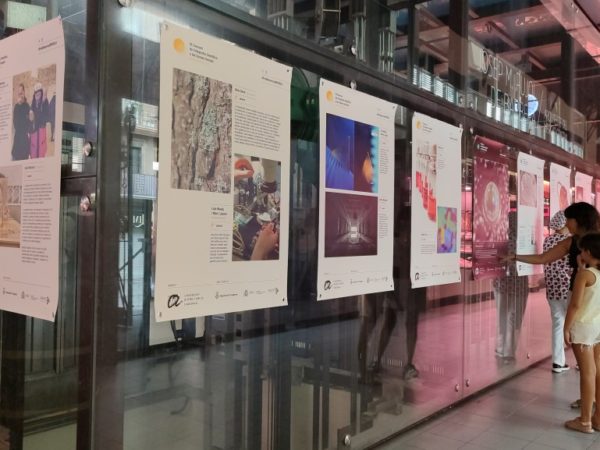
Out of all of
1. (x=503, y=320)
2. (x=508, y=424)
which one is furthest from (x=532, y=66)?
(x=508, y=424)

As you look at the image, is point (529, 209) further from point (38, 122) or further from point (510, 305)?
point (38, 122)

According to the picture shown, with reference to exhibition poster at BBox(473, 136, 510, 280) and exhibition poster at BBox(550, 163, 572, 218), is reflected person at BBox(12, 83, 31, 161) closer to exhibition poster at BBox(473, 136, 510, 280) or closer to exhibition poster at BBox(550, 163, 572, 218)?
exhibition poster at BBox(473, 136, 510, 280)

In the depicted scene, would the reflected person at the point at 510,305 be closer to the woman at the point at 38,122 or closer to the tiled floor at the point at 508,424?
the tiled floor at the point at 508,424

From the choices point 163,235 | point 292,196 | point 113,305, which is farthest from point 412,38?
point 113,305

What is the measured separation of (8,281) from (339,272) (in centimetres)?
154

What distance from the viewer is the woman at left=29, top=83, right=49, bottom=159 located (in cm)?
193

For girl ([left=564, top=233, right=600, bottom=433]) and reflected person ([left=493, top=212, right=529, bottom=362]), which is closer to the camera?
girl ([left=564, top=233, right=600, bottom=433])

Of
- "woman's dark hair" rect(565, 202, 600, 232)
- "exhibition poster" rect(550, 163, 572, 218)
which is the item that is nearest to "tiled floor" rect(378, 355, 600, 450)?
"woman's dark hair" rect(565, 202, 600, 232)

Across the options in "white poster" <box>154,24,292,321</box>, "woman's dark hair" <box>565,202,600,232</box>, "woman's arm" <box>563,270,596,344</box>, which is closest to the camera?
"white poster" <box>154,24,292,321</box>

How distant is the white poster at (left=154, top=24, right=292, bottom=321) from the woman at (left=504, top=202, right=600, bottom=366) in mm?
2871

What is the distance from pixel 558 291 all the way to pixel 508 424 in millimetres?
1819

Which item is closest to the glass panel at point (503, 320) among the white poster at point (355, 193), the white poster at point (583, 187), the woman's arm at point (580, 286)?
the woman's arm at point (580, 286)

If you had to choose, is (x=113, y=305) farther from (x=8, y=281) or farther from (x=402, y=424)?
(x=402, y=424)

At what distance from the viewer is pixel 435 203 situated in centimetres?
378
